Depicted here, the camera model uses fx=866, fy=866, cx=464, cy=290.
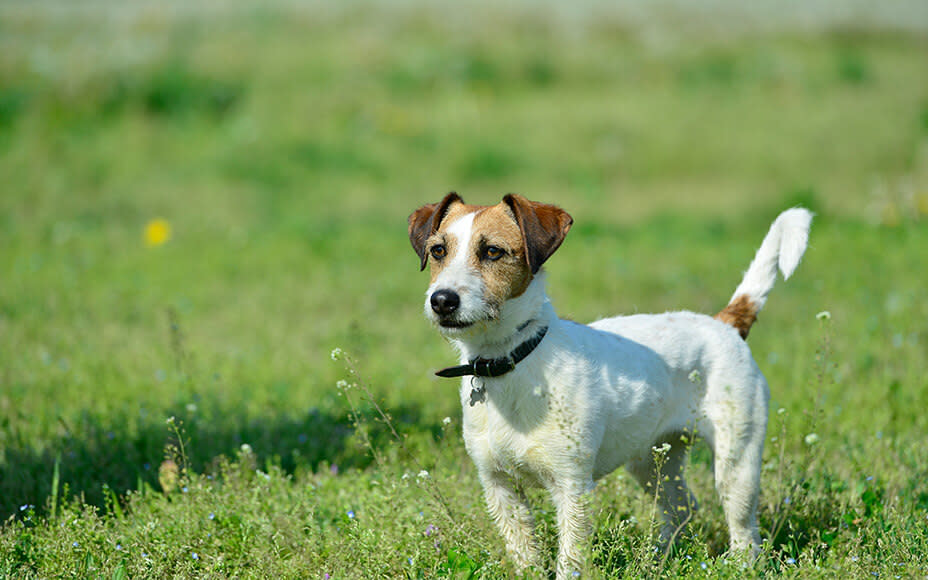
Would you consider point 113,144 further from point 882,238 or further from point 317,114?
point 882,238

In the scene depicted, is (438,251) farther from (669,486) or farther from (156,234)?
(156,234)

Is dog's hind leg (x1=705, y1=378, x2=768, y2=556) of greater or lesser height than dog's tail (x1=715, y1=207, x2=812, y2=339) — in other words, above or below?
below

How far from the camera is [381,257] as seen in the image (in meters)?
9.54

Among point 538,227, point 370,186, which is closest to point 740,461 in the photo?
point 538,227

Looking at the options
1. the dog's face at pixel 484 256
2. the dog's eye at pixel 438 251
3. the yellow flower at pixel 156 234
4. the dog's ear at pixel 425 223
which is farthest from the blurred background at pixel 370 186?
the dog's face at pixel 484 256

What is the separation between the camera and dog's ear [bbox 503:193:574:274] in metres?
Result: 3.62

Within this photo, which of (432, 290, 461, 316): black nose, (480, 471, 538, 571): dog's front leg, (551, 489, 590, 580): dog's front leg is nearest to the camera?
(432, 290, 461, 316): black nose

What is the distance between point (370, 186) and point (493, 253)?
9.66m

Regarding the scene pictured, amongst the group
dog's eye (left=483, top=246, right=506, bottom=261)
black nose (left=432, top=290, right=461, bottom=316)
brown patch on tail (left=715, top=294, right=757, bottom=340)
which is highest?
dog's eye (left=483, top=246, right=506, bottom=261)

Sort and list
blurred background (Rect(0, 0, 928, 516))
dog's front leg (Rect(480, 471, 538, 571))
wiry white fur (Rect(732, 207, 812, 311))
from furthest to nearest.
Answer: blurred background (Rect(0, 0, 928, 516)), wiry white fur (Rect(732, 207, 812, 311)), dog's front leg (Rect(480, 471, 538, 571))

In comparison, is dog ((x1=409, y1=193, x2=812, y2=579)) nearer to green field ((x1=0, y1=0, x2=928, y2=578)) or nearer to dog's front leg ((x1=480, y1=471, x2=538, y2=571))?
dog's front leg ((x1=480, y1=471, x2=538, y2=571))

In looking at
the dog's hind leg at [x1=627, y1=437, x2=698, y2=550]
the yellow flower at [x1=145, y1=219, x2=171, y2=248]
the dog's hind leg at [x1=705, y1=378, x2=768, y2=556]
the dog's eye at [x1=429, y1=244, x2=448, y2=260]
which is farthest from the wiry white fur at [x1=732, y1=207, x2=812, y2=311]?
the yellow flower at [x1=145, y1=219, x2=171, y2=248]

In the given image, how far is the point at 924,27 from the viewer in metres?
21.5

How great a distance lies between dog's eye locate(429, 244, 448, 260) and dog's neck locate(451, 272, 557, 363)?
368mm
